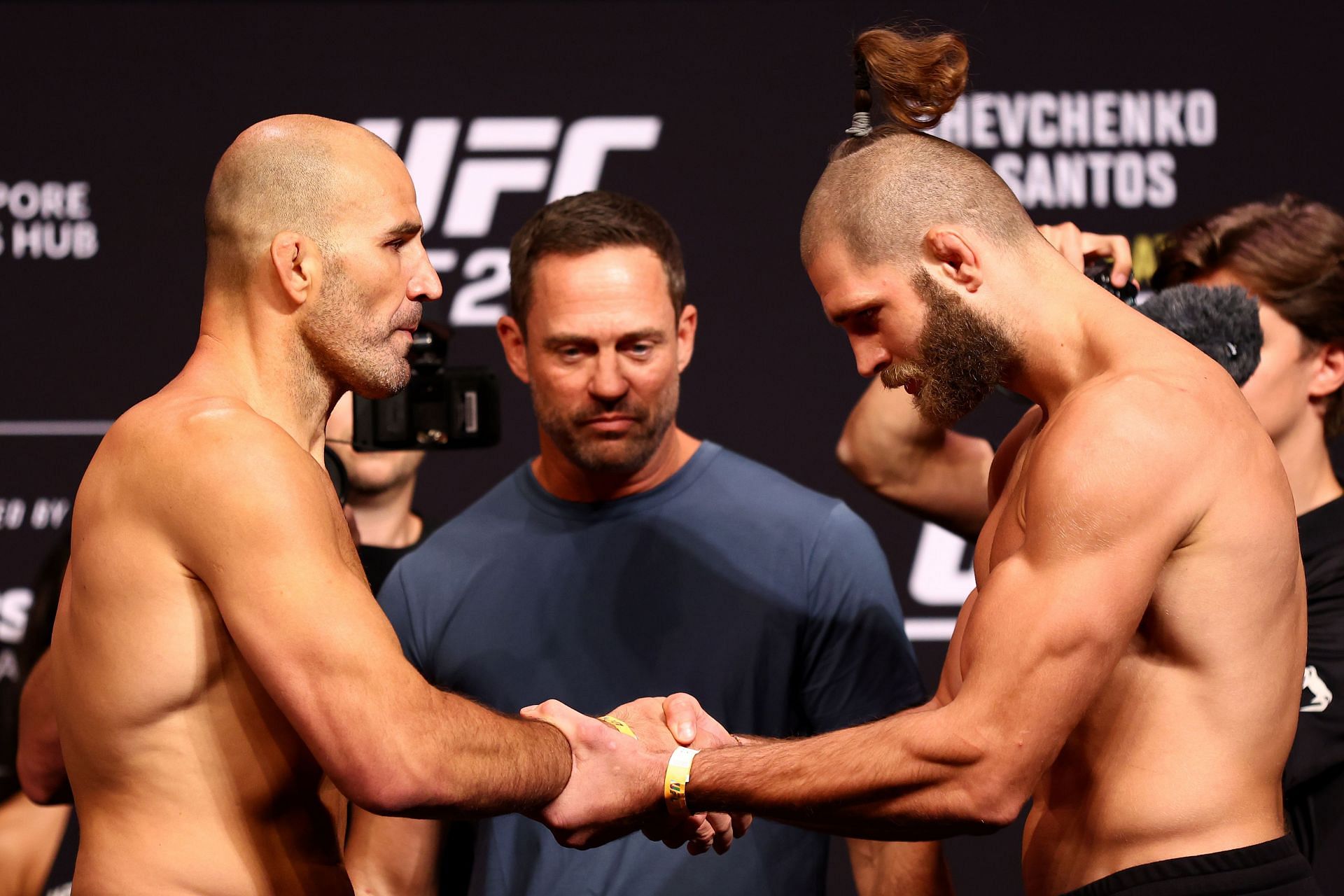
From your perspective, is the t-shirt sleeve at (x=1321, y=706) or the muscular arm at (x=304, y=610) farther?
the t-shirt sleeve at (x=1321, y=706)

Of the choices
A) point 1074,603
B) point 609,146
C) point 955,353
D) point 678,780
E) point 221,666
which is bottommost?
point 678,780

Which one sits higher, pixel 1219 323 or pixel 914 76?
pixel 914 76

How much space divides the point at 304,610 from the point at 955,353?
0.88 metres

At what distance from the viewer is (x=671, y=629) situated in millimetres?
2129

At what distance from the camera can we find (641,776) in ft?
6.28

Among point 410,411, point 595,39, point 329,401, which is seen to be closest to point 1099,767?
point 329,401

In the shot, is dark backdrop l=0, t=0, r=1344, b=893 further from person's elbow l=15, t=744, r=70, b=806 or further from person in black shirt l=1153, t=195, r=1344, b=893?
person's elbow l=15, t=744, r=70, b=806

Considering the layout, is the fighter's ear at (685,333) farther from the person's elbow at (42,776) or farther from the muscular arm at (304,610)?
the person's elbow at (42,776)

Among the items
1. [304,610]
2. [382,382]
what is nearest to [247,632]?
[304,610]

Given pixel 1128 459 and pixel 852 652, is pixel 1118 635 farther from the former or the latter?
pixel 852 652

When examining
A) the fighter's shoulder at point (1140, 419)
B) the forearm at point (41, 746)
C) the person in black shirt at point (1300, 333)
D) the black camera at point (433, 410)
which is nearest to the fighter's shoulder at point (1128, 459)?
the fighter's shoulder at point (1140, 419)

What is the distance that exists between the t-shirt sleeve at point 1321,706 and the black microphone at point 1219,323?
0.45m

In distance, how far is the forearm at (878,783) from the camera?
1.63 metres

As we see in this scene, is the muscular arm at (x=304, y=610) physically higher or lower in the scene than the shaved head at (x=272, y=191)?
lower
